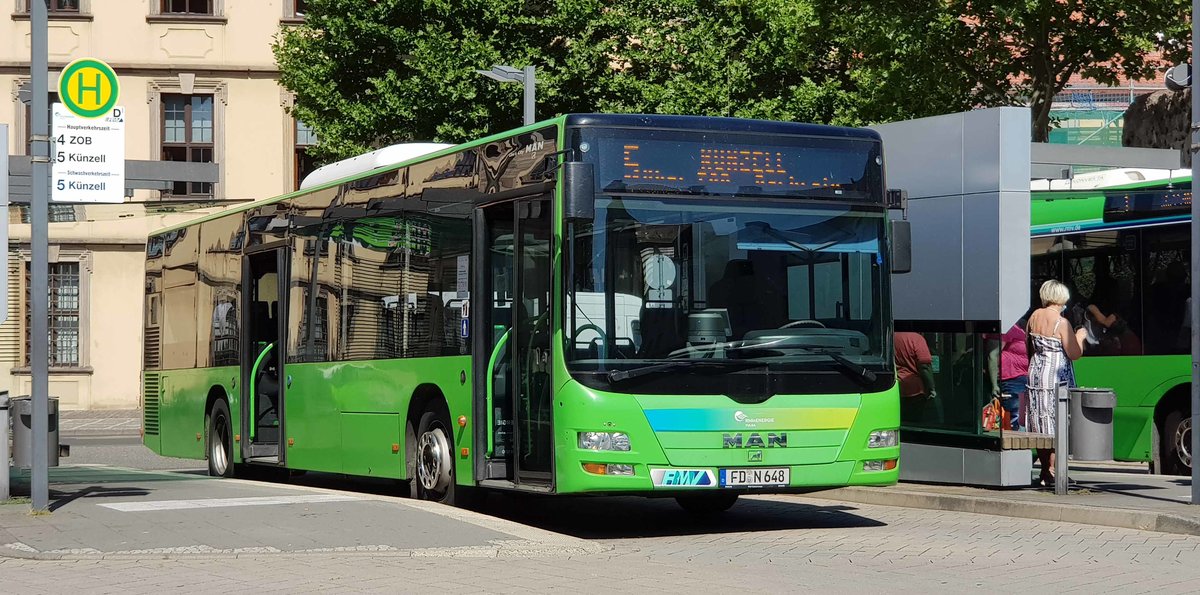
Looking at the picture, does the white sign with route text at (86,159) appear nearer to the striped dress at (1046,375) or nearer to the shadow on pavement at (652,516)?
the shadow on pavement at (652,516)

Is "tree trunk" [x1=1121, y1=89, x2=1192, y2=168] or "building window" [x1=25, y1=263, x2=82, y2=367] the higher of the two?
"tree trunk" [x1=1121, y1=89, x2=1192, y2=168]

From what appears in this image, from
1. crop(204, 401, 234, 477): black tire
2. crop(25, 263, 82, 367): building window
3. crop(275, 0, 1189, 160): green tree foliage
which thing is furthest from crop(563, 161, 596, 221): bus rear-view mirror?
crop(25, 263, 82, 367): building window

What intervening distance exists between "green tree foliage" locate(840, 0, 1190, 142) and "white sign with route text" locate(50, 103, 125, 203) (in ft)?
52.7

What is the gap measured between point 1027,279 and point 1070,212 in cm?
454

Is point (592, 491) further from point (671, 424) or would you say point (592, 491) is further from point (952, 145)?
point (952, 145)

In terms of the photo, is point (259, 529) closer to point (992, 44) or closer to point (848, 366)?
point (848, 366)

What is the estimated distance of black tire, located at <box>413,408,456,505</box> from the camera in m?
12.8

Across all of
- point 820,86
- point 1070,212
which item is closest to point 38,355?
point 1070,212

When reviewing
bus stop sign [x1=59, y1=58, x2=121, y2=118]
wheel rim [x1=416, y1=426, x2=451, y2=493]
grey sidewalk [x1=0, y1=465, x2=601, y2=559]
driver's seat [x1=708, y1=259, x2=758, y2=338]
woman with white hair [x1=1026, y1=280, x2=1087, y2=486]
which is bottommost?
grey sidewalk [x1=0, y1=465, x2=601, y2=559]

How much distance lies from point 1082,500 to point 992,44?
14.9m

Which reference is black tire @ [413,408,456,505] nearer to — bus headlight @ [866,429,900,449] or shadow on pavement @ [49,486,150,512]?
shadow on pavement @ [49,486,150,512]

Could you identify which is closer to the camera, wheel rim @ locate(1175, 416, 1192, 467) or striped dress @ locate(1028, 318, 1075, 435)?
striped dress @ locate(1028, 318, 1075, 435)

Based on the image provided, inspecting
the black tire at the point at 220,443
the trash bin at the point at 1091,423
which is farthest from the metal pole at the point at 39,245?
the trash bin at the point at 1091,423

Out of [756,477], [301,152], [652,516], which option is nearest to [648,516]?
[652,516]
